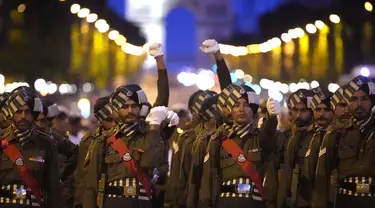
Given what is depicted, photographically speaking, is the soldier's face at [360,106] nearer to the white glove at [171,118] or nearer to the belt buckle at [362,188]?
the belt buckle at [362,188]

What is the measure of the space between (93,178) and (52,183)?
63 cm

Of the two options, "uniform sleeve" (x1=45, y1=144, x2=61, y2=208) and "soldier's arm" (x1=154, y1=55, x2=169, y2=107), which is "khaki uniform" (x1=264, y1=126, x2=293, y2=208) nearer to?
"soldier's arm" (x1=154, y1=55, x2=169, y2=107)

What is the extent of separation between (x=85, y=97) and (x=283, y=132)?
7620 cm

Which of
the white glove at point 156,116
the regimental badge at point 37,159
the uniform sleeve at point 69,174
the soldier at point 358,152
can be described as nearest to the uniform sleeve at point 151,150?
the white glove at point 156,116

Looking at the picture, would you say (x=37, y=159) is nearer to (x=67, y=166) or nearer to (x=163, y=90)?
(x=163, y=90)

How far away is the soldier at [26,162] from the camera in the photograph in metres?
16.2

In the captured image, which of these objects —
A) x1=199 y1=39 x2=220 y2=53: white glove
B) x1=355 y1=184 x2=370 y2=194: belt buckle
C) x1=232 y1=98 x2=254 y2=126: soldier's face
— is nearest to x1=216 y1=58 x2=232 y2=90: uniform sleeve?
x1=199 y1=39 x2=220 y2=53: white glove

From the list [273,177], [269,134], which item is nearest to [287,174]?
[273,177]

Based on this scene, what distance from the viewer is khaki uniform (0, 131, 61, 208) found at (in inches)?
640

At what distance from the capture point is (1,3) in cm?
7338

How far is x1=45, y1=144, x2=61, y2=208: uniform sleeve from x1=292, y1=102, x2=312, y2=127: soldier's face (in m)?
3.74

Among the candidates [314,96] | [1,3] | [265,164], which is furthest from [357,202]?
[1,3]

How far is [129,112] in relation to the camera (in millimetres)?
16422

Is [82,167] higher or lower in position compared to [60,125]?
lower
